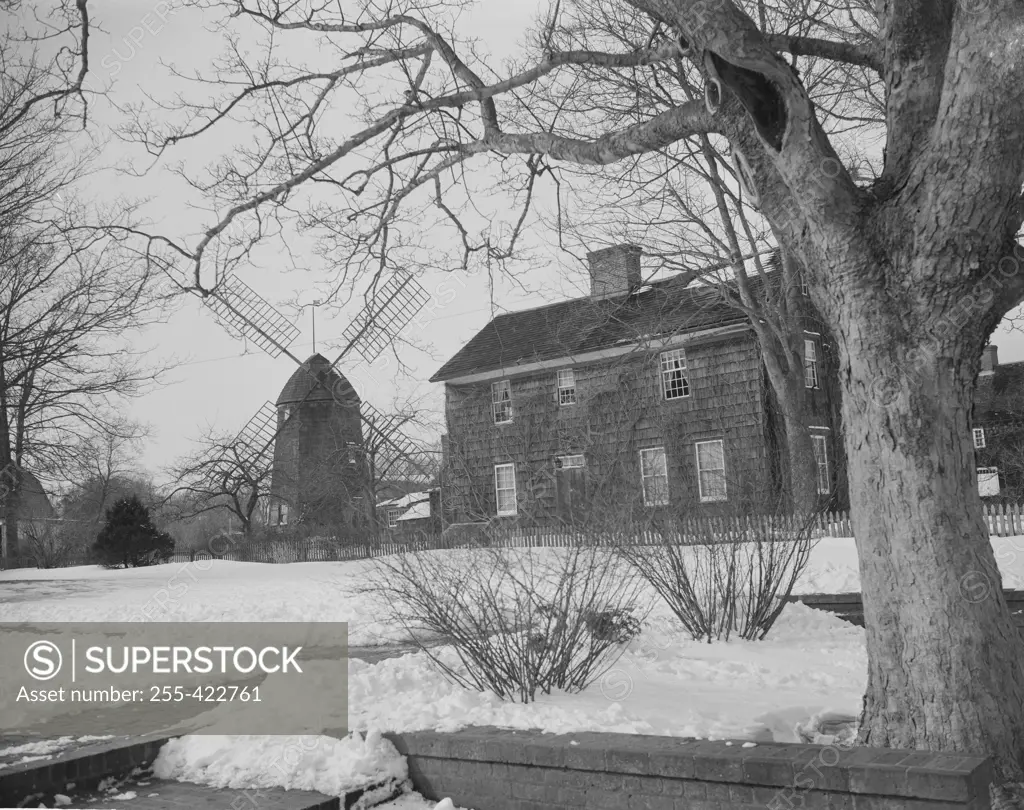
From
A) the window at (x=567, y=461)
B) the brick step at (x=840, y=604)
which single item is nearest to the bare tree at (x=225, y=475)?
the window at (x=567, y=461)

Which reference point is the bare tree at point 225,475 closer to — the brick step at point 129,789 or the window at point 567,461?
the window at point 567,461

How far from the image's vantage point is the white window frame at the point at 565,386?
28766 millimetres

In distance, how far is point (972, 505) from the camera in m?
4.72

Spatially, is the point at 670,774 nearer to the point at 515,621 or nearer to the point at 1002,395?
the point at 515,621

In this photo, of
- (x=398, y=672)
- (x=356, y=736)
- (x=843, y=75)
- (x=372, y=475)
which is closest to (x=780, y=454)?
(x=843, y=75)

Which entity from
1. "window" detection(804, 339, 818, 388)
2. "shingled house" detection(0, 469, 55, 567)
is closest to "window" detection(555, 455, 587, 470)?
"window" detection(804, 339, 818, 388)

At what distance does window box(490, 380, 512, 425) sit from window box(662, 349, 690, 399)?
18.0ft

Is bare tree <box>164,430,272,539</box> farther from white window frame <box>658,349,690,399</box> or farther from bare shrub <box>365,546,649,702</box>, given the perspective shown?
bare shrub <box>365,546,649,702</box>

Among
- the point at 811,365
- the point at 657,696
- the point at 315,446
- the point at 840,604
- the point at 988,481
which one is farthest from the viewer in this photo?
the point at 315,446

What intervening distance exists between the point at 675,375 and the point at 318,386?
47.1ft

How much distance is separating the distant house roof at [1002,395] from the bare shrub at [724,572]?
25.3 meters

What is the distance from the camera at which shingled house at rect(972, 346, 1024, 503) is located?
29.5 m

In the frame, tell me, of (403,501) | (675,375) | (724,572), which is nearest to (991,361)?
(675,375)

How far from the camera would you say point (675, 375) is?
87.9ft
